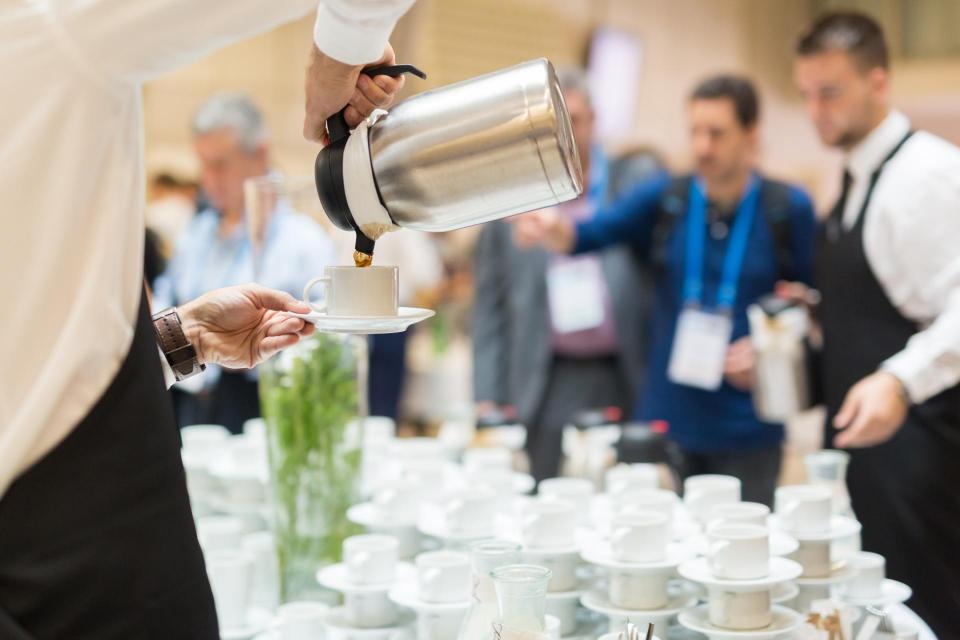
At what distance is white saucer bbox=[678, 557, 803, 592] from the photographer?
3.87 ft

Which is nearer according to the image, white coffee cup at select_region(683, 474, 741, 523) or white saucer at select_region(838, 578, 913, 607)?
white saucer at select_region(838, 578, 913, 607)

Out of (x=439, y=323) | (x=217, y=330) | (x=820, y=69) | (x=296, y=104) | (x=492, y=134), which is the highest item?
(x=296, y=104)

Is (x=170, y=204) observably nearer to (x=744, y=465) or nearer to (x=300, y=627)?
→ (x=744, y=465)

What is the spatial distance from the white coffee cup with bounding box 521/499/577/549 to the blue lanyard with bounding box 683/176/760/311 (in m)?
1.52

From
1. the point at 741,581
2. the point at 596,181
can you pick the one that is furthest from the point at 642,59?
the point at 741,581

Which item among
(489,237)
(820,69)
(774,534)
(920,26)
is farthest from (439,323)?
(920,26)

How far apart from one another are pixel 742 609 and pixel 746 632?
28mm

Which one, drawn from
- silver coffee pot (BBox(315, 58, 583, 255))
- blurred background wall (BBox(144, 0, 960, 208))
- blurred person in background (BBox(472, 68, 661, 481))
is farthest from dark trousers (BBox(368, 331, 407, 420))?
silver coffee pot (BBox(315, 58, 583, 255))

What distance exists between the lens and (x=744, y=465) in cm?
273

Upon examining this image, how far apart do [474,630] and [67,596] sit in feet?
1.29

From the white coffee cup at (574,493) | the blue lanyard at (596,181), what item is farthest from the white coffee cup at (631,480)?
the blue lanyard at (596,181)

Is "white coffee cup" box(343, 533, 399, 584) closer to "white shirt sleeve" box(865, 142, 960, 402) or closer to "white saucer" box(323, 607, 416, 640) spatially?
"white saucer" box(323, 607, 416, 640)

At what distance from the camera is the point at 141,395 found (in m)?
0.88

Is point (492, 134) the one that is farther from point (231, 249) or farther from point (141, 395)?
point (231, 249)
